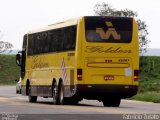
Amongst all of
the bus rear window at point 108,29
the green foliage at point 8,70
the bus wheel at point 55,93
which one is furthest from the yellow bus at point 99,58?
the green foliage at point 8,70

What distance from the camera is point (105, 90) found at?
105ft

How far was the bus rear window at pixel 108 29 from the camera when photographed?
31984mm

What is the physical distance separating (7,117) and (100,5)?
4777 cm

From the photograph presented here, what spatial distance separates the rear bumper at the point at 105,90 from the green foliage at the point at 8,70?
2143 inches

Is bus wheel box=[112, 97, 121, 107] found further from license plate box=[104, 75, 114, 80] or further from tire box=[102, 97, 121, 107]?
license plate box=[104, 75, 114, 80]

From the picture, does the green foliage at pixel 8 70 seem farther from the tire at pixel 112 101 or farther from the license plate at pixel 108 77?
the license plate at pixel 108 77

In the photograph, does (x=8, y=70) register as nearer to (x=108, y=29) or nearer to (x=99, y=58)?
(x=108, y=29)

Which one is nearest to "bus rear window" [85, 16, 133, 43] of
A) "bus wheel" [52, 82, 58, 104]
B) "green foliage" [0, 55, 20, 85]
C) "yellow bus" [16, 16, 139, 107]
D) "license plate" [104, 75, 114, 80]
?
"yellow bus" [16, 16, 139, 107]

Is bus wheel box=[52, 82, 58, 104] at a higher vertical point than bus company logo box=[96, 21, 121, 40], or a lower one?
lower

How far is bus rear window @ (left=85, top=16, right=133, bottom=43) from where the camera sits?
1259 inches

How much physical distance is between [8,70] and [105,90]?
189ft

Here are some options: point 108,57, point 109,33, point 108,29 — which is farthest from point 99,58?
point 108,29

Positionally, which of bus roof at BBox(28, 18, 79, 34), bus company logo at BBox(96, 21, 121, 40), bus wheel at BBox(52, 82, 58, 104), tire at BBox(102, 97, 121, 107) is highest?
bus roof at BBox(28, 18, 79, 34)

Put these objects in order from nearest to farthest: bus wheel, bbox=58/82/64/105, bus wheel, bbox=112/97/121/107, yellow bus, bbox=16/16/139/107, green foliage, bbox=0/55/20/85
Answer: yellow bus, bbox=16/16/139/107 < bus wheel, bbox=58/82/64/105 < bus wheel, bbox=112/97/121/107 < green foliage, bbox=0/55/20/85
